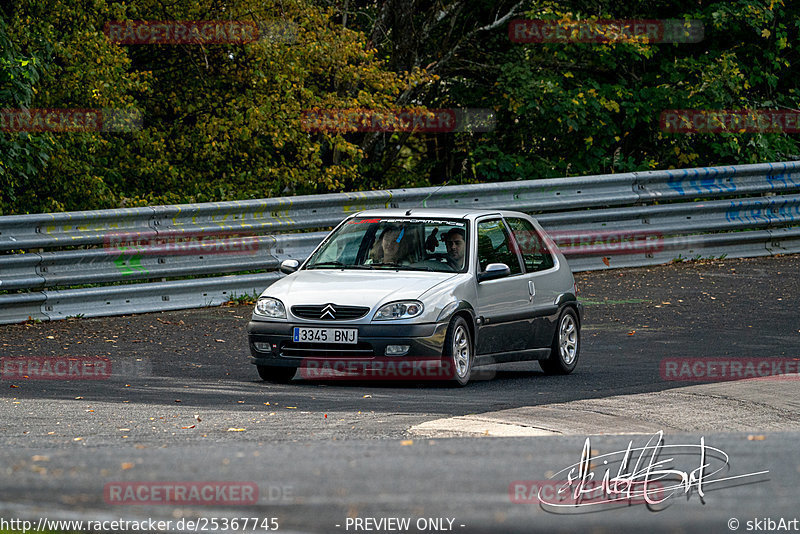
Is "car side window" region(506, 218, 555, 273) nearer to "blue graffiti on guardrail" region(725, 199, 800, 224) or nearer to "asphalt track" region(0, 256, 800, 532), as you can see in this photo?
"asphalt track" region(0, 256, 800, 532)

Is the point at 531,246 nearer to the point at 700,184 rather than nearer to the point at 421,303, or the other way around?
the point at 421,303

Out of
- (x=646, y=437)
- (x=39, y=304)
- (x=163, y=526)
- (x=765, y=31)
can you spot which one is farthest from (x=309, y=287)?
(x=765, y=31)

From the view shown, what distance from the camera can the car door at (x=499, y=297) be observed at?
1152cm

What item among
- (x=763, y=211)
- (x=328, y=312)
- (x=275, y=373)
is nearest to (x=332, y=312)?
(x=328, y=312)

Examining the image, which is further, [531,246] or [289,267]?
[531,246]

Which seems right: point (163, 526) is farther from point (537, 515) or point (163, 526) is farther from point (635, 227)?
point (635, 227)
